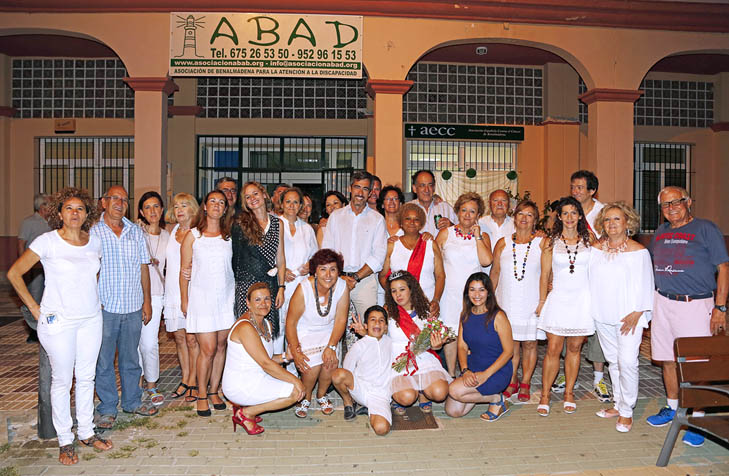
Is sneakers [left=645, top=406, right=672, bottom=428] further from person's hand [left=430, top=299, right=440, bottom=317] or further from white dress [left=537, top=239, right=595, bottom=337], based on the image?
person's hand [left=430, top=299, right=440, bottom=317]

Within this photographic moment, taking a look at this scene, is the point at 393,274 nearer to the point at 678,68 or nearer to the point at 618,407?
the point at 618,407

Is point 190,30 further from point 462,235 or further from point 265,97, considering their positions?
point 462,235

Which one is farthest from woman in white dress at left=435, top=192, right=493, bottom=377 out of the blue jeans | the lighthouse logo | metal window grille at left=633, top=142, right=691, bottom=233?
metal window grille at left=633, top=142, right=691, bottom=233

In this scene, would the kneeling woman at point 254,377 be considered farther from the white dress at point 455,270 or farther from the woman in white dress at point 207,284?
the white dress at point 455,270

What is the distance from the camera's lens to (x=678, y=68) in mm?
12281

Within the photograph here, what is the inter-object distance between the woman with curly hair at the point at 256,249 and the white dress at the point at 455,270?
1551mm

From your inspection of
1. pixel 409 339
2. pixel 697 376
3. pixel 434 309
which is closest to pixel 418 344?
pixel 409 339

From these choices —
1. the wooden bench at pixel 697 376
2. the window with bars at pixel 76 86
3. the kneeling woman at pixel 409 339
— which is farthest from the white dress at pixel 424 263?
the window with bars at pixel 76 86

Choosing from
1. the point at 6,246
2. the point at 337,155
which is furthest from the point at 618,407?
the point at 6,246

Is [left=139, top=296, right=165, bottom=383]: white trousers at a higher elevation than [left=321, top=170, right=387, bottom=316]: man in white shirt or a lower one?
lower

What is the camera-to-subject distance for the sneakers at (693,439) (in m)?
3.92

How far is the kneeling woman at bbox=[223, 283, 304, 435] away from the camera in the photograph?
4141 millimetres

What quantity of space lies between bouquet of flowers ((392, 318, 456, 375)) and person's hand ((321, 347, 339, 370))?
50 cm

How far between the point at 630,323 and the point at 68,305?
409 cm
